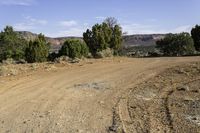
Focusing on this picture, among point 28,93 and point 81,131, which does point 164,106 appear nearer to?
point 81,131

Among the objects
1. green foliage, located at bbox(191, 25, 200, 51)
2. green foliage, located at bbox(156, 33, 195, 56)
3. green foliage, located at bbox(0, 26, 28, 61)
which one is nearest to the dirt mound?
green foliage, located at bbox(191, 25, 200, 51)

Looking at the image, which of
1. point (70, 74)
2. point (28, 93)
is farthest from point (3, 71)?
point (28, 93)

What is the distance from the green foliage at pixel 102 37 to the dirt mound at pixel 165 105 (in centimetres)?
2978

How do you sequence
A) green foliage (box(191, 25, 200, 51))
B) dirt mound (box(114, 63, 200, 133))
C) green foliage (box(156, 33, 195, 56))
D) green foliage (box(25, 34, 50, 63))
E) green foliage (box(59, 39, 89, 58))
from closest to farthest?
dirt mound (box(114, 63, 200, 133)), green foliage (box(59, 39, 89, 58)), green foliage (box(25, 34, 50, 63)), green foliage (box(191, 25, 200, 51)), green foliage (box(156, 33, 195, 56))

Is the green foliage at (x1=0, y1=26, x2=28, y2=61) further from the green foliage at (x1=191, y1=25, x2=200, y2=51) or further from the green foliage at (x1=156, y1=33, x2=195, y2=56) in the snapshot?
the green foliage at (x1=191, y1=25, x2=200, y2=51)

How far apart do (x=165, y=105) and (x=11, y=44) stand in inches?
1949

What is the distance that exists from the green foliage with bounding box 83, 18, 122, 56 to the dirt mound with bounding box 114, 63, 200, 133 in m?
29.8

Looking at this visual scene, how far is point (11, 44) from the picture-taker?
58750 mm

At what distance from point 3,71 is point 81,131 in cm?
1184

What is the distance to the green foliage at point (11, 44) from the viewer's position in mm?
56059

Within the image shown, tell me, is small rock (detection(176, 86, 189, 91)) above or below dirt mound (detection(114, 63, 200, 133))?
above

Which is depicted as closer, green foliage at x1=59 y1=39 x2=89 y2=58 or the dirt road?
the dirt road

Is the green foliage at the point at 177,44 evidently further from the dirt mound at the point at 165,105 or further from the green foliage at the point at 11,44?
the dirt mound at the point at 165,105

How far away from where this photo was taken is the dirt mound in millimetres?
9078
